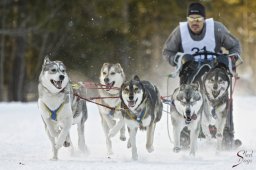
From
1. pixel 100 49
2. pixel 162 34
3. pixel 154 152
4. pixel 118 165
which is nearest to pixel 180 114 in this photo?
pixel 154 152

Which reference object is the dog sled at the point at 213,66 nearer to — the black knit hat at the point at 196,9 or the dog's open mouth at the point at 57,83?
the black knit hat at the point at 196,9

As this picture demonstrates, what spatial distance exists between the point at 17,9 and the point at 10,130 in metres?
21.1

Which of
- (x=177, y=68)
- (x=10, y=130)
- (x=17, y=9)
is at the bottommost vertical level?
(x=10, y=130)

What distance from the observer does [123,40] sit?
106 ft

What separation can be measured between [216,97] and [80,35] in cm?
2499

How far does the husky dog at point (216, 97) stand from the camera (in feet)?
29.6

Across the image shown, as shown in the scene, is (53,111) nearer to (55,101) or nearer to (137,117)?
(55,101)

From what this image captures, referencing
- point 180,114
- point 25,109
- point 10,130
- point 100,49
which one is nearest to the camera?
point 180,114

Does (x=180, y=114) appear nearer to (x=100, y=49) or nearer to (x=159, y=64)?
(x=100, y=49)

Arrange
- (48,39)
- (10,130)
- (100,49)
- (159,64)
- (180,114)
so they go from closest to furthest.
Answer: (180,114) → (10,130) → (100,49) → (48,39) → (159,64)

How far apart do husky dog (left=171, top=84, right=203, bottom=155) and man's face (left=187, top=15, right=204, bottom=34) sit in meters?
1.16

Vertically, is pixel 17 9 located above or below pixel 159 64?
above

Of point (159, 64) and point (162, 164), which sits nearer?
point (162, 164)

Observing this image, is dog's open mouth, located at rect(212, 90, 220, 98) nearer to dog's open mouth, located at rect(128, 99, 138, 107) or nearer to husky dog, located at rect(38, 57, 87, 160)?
dog's open mouth, located at rect(128, 99, 138, 107)
